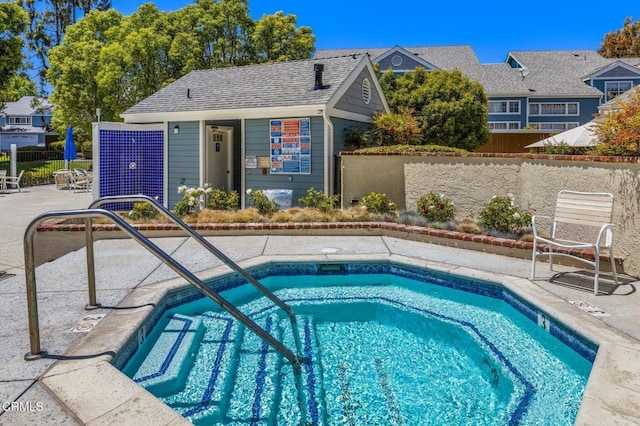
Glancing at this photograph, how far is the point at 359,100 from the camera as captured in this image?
13.2 metres

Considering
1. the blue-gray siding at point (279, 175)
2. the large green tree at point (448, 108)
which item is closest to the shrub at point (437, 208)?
the blue-gray siding at point (279, 175)

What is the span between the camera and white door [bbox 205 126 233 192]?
42.7 feet

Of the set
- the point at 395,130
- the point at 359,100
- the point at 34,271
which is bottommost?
the point at 34,271

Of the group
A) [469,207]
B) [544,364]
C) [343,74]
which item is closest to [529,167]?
[469,207]

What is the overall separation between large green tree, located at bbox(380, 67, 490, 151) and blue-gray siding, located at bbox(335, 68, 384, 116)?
4498 millimetres

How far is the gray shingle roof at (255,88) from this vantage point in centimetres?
1193

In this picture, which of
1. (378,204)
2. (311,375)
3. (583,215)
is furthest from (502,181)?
(311,375)

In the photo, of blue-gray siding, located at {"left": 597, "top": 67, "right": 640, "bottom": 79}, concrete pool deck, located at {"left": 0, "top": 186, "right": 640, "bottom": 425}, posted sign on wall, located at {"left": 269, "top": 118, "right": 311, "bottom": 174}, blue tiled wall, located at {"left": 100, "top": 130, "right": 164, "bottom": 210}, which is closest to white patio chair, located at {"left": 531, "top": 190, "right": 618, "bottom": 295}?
concrete pool deck, located at {"left": 0, "top": 186, "right": 640, "bottom": 425}

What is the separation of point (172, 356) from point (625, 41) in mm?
54528

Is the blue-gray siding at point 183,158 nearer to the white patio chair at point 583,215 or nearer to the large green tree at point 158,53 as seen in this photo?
the white patio chair at point 583,215

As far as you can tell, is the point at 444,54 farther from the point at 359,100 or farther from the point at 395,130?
the point at 395,130

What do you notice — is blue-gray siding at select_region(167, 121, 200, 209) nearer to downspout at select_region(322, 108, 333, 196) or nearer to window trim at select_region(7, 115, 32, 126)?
downspout at select_region(322, 108, 333, 196)

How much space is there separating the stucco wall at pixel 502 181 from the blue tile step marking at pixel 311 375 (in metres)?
4.42

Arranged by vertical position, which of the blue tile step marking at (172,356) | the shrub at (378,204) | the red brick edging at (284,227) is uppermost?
the shrub at (378,204)
